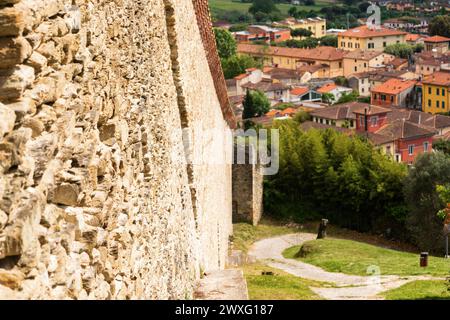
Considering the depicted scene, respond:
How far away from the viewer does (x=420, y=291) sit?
13.9 meters

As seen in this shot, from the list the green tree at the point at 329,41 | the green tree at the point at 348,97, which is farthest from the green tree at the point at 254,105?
the green tree at the point at 329,41

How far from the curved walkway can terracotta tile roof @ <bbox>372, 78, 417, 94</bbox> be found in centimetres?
4666

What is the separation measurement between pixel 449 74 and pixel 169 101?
63.5m

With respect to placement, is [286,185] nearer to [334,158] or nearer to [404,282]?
[334,158]

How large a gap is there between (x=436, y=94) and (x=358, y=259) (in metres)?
51.5

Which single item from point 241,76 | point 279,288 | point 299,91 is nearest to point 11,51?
point 279,288

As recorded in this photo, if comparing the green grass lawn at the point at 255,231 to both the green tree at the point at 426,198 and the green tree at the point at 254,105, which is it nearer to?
the green tree at the point at 426,198

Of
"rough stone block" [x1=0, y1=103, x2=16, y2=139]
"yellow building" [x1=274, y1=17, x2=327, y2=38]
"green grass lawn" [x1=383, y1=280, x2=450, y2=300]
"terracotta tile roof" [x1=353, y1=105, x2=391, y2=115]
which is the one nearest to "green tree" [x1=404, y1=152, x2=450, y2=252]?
"green grass lawn" [x1=383, y1=280, x2=450, y2=300]

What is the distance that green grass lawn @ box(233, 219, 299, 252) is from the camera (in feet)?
76.8

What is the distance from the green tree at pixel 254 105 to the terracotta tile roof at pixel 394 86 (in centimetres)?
1435

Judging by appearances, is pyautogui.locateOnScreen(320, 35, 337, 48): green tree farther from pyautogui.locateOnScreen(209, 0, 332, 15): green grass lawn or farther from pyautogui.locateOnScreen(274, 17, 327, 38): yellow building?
pyautogui.locateOnScreen(209, 0, 332, 15): green grass lawn

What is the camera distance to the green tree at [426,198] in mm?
24172

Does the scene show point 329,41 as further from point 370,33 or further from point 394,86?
point 394,86
